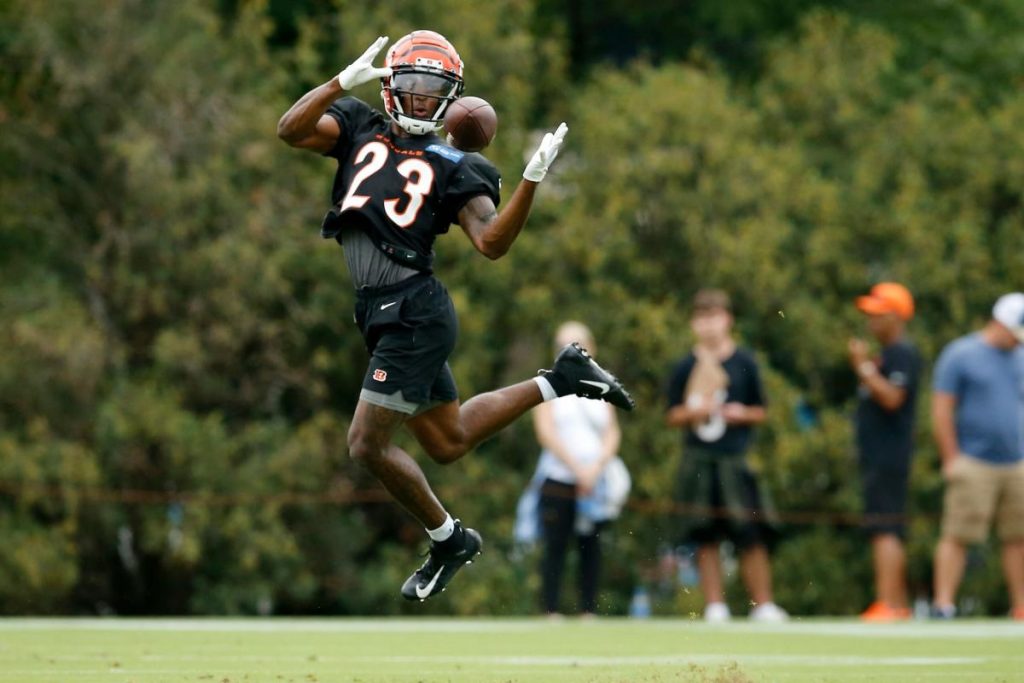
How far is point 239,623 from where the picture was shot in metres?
11.4

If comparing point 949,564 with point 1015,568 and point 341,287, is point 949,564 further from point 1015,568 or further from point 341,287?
point 341,287

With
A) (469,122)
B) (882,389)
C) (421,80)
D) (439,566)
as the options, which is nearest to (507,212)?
(469,122)

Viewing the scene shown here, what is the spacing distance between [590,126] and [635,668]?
11.0 metres

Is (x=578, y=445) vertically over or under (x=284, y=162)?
under

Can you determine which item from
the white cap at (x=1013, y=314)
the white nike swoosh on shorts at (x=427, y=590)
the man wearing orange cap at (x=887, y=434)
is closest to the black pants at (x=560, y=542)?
the man wearing orange cap at (x=887, y=434)

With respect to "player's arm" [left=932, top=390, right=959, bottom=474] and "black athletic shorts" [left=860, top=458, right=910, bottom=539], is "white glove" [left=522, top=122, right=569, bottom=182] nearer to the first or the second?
"player's arm" [left=932, top=390, right=959, bottom=474]

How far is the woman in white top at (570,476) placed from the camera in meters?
12.2

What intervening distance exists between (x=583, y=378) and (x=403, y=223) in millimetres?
1201

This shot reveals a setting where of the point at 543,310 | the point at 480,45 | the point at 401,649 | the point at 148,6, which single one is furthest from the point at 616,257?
the point at 401,649

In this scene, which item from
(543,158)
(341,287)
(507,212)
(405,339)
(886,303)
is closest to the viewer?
(543,158)

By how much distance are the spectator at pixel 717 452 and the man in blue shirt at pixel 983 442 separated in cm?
116

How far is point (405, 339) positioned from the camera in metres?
7.75

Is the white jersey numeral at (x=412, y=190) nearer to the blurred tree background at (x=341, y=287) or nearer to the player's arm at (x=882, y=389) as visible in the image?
the player's arm at (x=882, y=389)

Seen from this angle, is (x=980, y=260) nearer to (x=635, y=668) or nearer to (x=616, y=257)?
(x=616, y=257)
